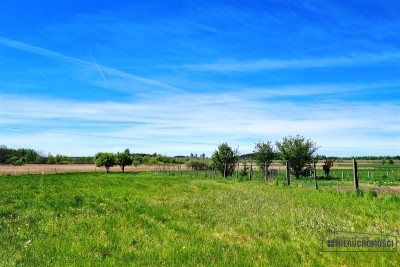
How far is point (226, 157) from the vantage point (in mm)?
46688

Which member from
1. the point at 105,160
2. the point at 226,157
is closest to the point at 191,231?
the point at 226,157

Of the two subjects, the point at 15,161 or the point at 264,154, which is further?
the point at 15,161

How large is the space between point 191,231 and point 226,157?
38.8 m

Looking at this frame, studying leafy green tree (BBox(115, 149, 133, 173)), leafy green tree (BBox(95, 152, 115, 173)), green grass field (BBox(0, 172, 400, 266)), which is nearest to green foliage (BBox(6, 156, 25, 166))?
leafy green tree (BBox(95, 152, 115, 173))

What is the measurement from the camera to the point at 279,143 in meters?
47.3

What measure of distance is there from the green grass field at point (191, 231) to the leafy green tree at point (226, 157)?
33.6 meters

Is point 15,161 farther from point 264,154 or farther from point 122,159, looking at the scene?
point 264,154

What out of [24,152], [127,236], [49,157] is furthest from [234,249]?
[24,152]

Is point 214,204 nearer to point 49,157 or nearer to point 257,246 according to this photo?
point 257,246

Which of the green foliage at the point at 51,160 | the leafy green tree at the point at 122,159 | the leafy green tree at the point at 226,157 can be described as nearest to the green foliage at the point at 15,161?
the green foliage at the point at 51,160

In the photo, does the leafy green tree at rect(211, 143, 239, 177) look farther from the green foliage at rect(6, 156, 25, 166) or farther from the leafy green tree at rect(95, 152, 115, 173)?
the green foliage at rect(6, 156, 25, 166)

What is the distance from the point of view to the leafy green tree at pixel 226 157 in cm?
4684

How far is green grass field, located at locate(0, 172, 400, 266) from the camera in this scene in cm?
604

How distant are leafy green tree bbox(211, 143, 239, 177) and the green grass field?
33614 millimetres
